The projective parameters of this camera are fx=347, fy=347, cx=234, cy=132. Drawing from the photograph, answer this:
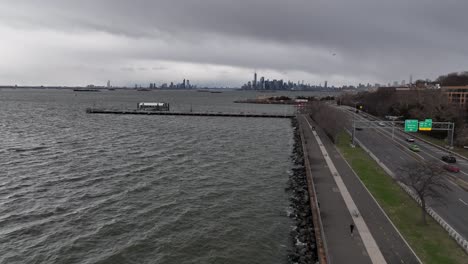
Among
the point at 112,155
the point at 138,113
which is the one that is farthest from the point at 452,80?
the point at 112,155

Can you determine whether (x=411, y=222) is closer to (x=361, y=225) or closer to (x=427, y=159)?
(x=361, y=225)

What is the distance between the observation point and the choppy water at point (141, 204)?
88.8 ft

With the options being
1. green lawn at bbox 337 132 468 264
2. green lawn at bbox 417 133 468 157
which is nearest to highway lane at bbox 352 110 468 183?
green lawn at bbox 417 133 468 157

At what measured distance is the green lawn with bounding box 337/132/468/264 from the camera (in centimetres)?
2295

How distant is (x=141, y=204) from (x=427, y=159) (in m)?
44.3

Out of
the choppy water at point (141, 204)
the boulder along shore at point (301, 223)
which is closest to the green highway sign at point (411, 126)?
the choppy water at point (141, 204)

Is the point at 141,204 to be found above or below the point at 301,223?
above

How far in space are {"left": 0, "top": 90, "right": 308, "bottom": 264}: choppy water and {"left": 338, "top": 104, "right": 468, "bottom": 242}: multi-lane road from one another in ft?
45.6

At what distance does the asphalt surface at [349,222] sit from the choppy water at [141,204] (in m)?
4.03

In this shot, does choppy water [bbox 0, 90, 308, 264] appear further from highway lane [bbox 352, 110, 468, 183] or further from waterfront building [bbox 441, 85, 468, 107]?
waterfront building [bbox 441, 85, 468, 107]

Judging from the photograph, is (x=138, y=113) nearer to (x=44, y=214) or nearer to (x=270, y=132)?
(x=270, y=132)

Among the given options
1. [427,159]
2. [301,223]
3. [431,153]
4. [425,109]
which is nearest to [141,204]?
[301,223]

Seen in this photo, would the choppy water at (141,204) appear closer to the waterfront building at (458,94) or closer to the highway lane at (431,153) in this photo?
the highway lane at (431,153)

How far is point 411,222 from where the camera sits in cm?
2823
